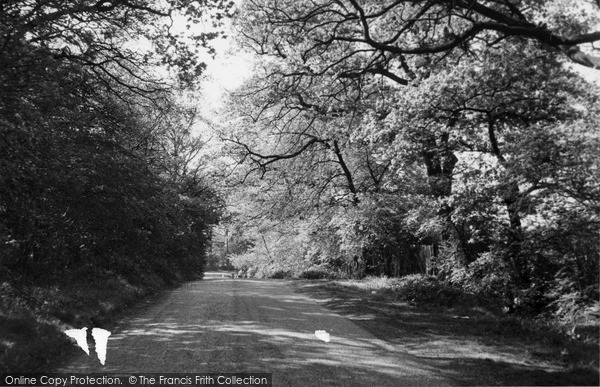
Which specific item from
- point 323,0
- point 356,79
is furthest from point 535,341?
point 323,0

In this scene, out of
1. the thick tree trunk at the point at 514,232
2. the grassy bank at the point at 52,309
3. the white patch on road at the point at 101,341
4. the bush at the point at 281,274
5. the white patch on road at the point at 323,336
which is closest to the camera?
the grassy bank at the point at 52,309

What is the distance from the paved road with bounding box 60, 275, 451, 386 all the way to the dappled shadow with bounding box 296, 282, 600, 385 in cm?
49

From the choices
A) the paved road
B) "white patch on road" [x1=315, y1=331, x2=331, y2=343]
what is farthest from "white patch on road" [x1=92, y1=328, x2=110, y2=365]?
"white patch on road" [x1=315, y1=331, x2=331, y2=343]

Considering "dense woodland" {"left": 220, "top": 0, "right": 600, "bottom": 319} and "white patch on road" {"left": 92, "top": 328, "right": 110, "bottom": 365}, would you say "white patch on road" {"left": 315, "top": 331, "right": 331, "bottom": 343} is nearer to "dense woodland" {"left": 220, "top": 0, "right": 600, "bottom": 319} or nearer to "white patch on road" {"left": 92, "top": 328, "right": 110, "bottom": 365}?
"white patch on road" {"left": 92, "top": 328, "right": 110, "bottom": 365}

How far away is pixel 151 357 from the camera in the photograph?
7402 millimetres

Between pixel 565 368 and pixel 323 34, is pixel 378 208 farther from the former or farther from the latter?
pixel 565 368

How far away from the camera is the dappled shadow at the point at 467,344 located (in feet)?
21.7

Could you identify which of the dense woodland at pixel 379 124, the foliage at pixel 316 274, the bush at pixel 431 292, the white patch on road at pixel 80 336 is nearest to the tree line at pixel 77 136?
the dense woodland at pixel 379 124

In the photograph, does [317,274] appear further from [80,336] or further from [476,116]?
[80,336]

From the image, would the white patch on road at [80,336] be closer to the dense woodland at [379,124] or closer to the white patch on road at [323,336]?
the dense woodland at [379,124]

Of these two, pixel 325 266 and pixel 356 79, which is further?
pixel 325 266

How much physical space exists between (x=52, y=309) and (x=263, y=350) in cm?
586

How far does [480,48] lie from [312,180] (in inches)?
453

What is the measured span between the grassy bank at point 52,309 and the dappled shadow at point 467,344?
621 centimetres
